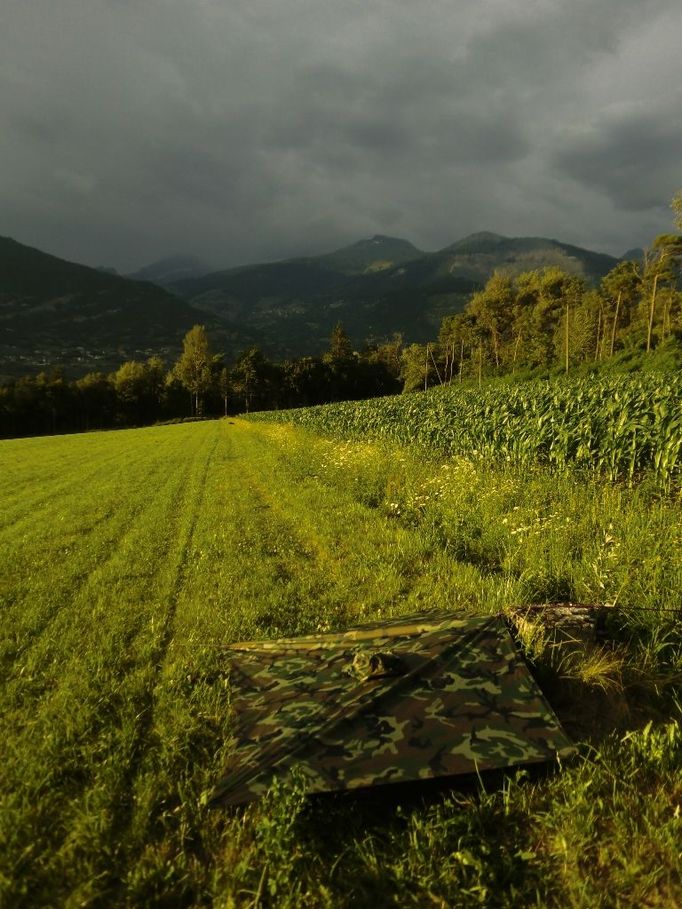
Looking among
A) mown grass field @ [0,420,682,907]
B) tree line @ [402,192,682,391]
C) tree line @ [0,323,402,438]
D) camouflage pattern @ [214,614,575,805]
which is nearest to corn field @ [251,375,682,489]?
mown grass field @ [0,420,682,907]

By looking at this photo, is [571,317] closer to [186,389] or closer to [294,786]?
[294,786]

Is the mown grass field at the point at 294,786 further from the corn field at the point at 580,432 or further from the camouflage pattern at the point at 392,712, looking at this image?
the corn field at the point at 580,432

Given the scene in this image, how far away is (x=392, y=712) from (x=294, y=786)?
0.90 meters

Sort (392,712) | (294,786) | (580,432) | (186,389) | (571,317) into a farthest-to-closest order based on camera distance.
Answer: (186,389), (571,317), (580,432), (392,712), (294,786)

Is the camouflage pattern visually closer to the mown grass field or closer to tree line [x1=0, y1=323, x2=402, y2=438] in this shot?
the mown grass field

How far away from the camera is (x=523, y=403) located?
48.4ft

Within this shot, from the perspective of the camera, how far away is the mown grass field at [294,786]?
2.69 m

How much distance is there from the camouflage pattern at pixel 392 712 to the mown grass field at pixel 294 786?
21 centimetres

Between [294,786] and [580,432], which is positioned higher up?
[580,432]

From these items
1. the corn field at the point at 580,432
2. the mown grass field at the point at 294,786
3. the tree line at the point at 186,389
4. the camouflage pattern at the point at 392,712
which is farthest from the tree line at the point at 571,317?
the camouflage pattern at the point at 392,712

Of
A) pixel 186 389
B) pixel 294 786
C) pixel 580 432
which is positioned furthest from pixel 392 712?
pixel 186 389

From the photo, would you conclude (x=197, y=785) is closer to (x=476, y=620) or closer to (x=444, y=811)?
(x=444, y=811)

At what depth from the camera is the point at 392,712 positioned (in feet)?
11.6

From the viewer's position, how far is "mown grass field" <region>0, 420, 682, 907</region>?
2.69 meters
